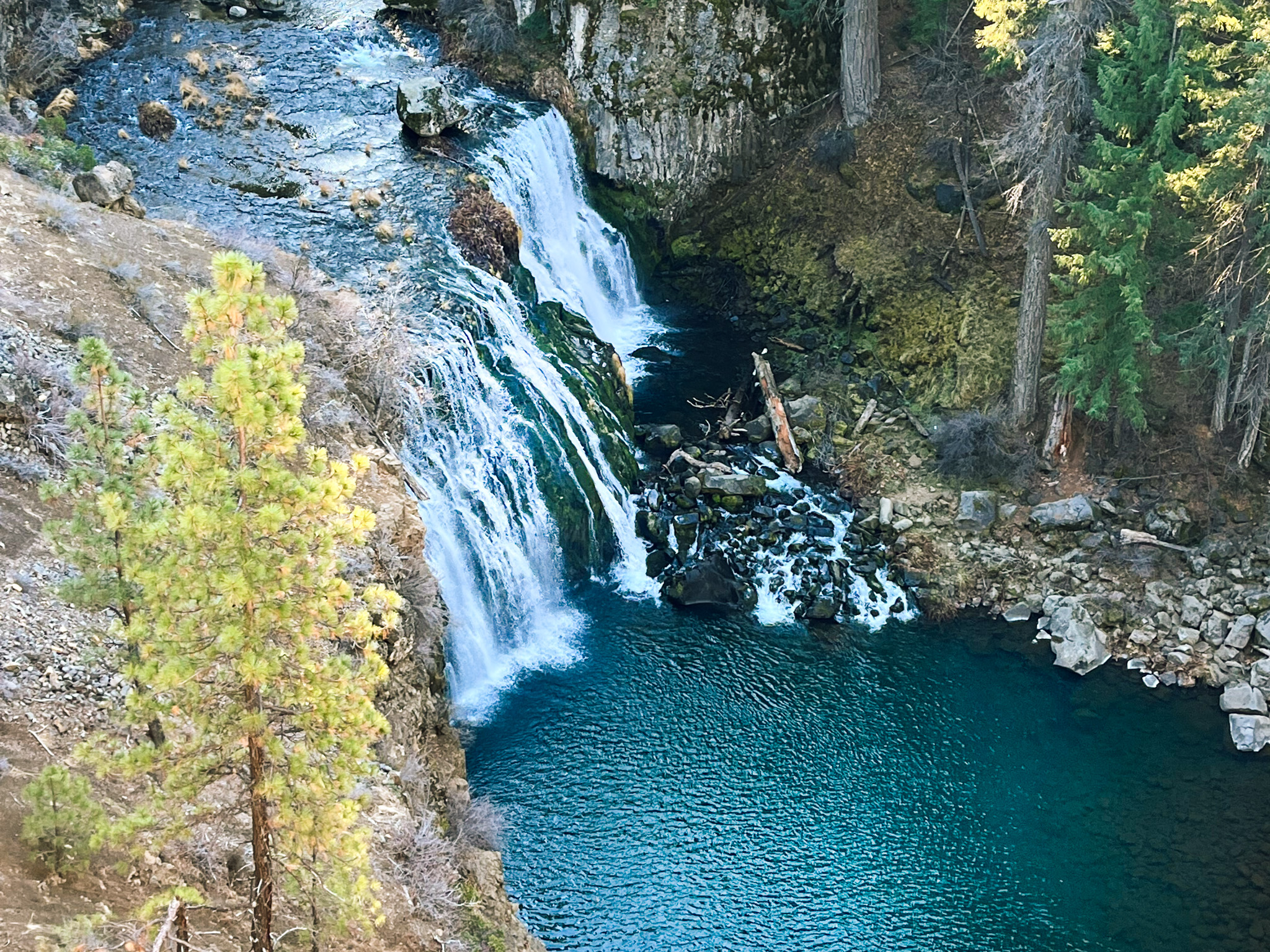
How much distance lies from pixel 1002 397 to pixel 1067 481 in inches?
92.5

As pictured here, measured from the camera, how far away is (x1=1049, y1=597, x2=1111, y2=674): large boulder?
2138 cm

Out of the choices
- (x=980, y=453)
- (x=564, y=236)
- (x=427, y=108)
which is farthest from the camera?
(x=564, y=236)

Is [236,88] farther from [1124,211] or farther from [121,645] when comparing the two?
[1124,211]

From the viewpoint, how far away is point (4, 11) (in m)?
25.5

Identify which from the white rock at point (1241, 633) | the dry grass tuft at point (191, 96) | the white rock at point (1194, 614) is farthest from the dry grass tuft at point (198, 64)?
the white rock at point (1241, 633)

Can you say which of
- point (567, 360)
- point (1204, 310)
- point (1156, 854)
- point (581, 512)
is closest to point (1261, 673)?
point (1156, 854)

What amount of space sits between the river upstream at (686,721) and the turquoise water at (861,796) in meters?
0.04

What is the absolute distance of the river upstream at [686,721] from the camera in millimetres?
17188

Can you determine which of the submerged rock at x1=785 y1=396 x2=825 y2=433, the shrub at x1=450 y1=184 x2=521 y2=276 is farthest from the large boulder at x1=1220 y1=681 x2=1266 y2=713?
the shrub at x1=450 y1=184 x2=521 y2=276

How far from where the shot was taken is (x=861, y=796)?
18844mm

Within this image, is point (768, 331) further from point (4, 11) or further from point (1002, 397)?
point (4, 11)

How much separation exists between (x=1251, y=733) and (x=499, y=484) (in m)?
13.5

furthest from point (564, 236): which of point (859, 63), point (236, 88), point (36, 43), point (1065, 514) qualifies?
point (1065, 514)

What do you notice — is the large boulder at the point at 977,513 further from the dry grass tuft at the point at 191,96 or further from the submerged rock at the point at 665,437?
the dry grass tuft at the point at 191,96
